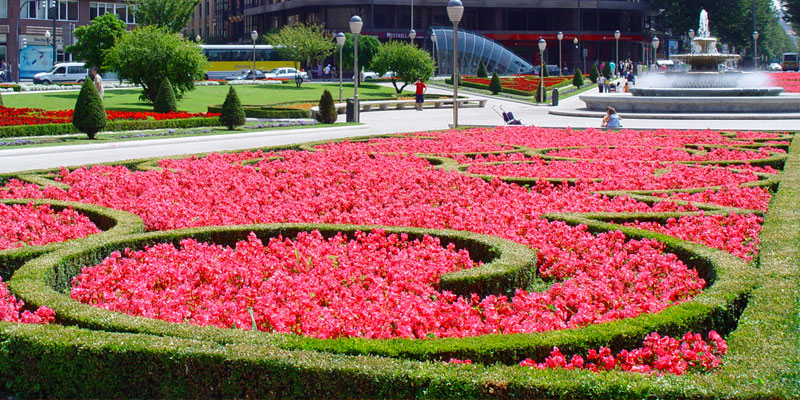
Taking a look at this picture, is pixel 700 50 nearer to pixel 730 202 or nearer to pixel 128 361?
pixel 730 202

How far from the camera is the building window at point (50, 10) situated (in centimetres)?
6256

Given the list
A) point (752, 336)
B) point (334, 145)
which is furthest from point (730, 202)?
point (334, 145)

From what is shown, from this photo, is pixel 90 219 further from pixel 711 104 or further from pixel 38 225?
pixel 711 104

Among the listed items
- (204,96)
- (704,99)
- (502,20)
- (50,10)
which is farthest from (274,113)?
(502,20)

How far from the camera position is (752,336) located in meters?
4.70

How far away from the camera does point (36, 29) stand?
62.5 m

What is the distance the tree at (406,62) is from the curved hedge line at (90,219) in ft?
123

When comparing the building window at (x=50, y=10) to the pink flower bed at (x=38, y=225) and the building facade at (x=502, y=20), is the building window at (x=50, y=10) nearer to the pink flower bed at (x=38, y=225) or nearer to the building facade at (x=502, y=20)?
the building facade at (x=502, y=20)

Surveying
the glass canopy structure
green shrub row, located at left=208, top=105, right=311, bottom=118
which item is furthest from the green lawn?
the glass canopy structure

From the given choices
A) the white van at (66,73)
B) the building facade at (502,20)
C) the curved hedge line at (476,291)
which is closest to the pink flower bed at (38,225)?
the curved hedge line at (476,291)

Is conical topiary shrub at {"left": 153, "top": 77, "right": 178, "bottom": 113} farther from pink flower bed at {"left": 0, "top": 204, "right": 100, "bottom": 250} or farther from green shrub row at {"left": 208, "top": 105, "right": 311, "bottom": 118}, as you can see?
pink flower bed at {"left": 0, "top": 204, "right": 100, "bottom": 250}

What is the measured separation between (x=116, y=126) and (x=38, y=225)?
15.0m

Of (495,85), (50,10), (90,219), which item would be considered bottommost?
(90,219)

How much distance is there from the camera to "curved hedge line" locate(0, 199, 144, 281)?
700cm
